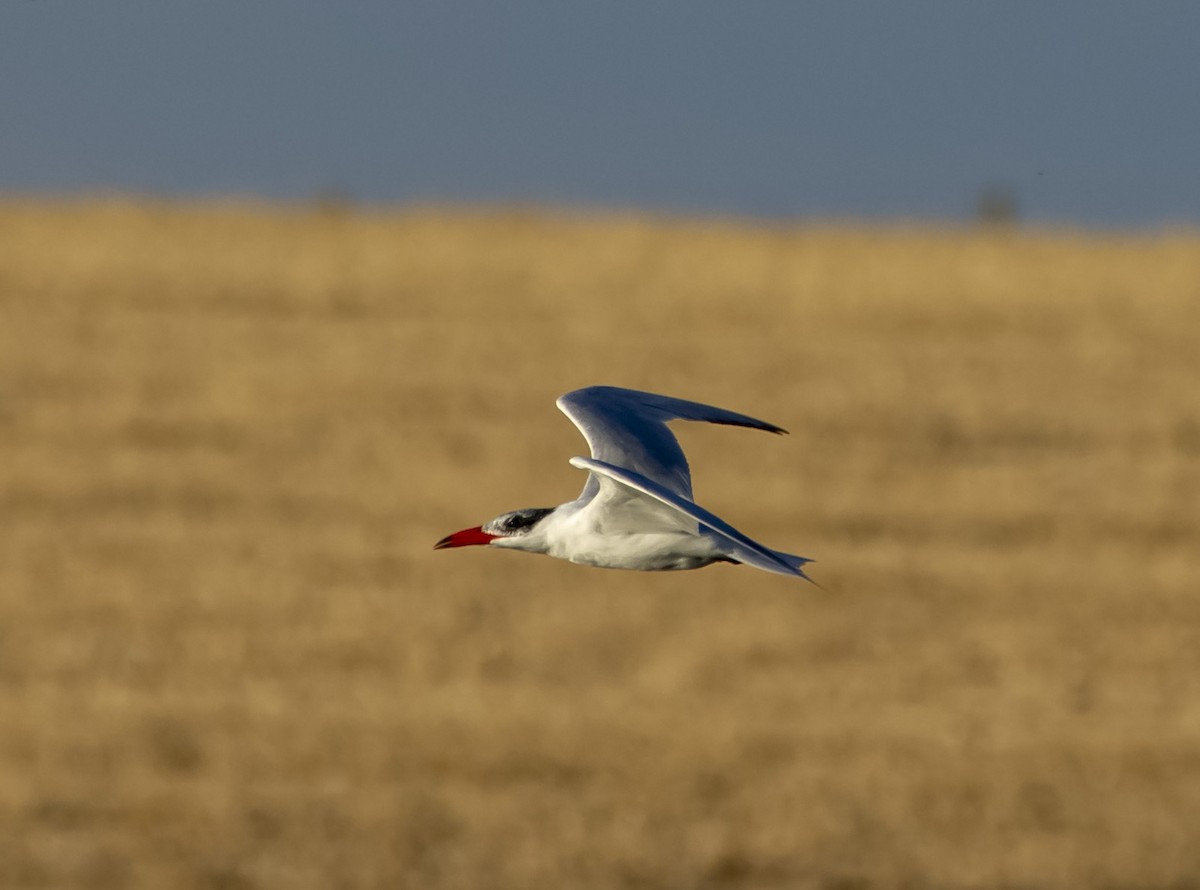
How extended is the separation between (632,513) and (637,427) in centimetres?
50

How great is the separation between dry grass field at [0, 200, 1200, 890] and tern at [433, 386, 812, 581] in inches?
462

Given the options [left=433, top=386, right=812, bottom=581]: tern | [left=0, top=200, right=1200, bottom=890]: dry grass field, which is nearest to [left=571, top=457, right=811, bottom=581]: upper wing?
[left=433, top=386, right=812, bottom=581]: tern

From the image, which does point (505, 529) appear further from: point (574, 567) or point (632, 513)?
point (574, 567)

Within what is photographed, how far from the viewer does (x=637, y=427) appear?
4457 mm

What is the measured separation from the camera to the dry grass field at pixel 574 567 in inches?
659

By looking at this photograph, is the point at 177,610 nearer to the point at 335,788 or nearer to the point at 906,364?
the point at 335,788

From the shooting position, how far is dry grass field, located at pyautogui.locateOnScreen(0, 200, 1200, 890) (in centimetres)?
1675

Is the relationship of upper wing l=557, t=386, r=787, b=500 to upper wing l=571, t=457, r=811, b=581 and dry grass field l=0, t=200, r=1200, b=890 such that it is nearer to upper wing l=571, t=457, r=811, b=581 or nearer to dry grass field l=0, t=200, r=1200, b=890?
upper wing l=571, t=457, r=811, b=581

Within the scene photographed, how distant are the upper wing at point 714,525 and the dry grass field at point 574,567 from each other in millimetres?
12399

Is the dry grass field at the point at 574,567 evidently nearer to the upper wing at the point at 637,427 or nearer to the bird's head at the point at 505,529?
the upper wing at the point at 637,427

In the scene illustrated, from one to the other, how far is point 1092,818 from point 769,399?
15.9 m

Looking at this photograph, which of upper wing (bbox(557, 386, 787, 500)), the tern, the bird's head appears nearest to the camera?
the tern

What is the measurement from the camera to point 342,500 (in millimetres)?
28062

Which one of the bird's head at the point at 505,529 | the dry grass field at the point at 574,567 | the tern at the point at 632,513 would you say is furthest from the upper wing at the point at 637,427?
the dry grass field at the point at 574,567
